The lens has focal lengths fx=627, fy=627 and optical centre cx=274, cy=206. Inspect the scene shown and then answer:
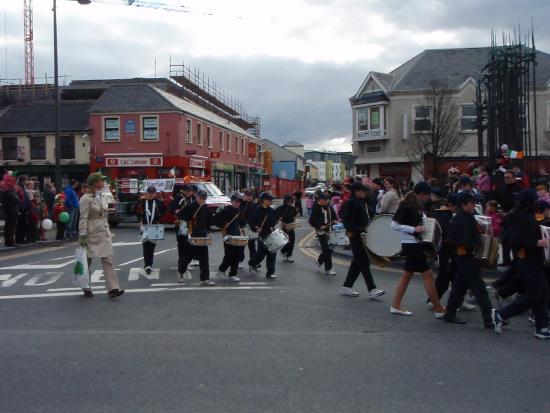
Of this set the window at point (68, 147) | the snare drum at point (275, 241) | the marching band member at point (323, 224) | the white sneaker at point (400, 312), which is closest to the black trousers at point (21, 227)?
the snare drum at point (275, 241)

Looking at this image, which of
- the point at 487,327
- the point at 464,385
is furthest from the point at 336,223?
the point at 464,385

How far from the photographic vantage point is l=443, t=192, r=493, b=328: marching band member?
752 cm

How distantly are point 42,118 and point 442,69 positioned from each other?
2736 cm

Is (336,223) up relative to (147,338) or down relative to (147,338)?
up

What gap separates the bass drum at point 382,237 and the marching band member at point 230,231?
276 cm

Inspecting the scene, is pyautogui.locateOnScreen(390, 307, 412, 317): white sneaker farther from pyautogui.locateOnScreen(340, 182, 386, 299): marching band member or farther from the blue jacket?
the blue jacket

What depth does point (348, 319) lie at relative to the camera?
812cm

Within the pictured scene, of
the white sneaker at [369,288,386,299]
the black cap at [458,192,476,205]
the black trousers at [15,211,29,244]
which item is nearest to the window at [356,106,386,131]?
the black trousers at [15,211,29,244]

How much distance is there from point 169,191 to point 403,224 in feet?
54.1

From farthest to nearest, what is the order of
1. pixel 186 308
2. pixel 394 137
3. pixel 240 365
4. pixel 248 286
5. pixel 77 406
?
pixel 394 137 → pixel 248 286 → pixel 186 308 → pixel 240 365 → pixel 77 406

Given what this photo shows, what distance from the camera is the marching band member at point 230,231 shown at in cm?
1136

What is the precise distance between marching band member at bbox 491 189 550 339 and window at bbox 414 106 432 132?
29.1 metres

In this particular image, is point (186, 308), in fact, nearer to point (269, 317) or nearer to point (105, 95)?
point (269, 317)

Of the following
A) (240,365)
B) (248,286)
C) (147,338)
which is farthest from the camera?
(248,286)
